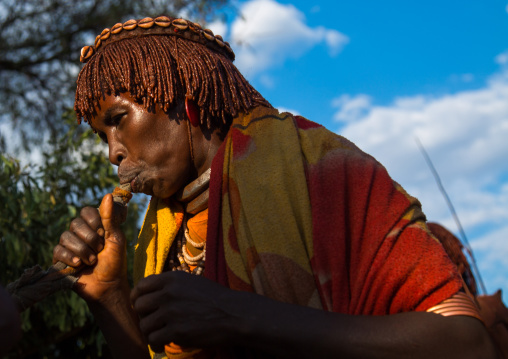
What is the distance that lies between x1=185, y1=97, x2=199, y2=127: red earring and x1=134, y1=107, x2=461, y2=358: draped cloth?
7.8 inches

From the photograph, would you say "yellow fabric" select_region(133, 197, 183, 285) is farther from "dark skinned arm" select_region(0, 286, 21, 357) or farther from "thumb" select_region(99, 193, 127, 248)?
"dark skinned arm" select_region(0, 286, 21, 357)

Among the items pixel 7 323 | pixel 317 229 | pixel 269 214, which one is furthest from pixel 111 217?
pixel 7 323

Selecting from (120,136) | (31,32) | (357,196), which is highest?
(31,32)

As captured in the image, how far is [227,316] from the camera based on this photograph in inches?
69.4

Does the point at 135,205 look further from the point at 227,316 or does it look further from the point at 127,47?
the point at 227,316

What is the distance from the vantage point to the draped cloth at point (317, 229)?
1814mm

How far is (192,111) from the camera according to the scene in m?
2.36

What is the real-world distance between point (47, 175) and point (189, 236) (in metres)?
2.53

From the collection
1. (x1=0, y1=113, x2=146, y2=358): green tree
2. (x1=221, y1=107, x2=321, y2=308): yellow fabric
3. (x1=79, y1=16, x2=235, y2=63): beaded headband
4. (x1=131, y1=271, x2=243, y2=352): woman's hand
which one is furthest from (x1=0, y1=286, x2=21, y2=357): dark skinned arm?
(x1=0, y1=113, x2=146, y2=358): green tree

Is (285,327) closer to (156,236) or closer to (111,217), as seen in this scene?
(111,217)

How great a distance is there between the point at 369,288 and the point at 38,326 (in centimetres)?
340

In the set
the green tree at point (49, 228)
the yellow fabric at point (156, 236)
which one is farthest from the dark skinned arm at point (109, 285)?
the green tree at point (49, 228)

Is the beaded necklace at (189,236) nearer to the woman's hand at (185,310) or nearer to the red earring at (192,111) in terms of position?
the red earring at (192,111)

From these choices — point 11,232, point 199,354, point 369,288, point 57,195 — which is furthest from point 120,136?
point 57,195
